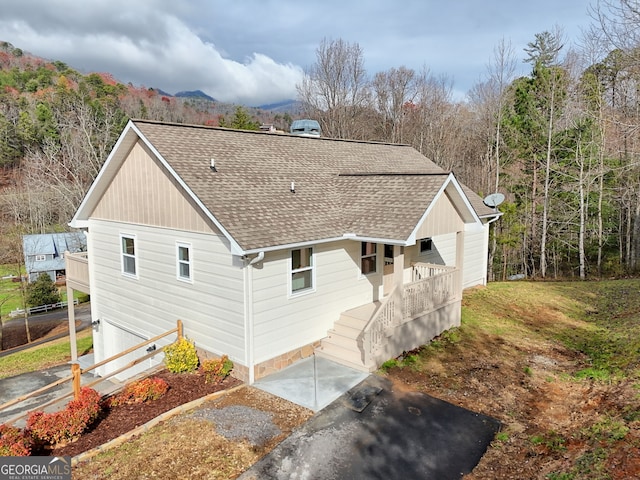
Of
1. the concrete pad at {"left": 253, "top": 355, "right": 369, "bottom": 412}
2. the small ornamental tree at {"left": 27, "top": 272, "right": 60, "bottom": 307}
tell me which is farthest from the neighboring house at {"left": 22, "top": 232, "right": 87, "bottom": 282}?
the concrete pad at {"left": 253, "top": 355, "right": 369, "bottom": 412}

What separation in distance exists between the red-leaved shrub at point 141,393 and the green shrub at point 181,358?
0.86 m

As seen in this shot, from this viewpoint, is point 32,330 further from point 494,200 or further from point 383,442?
point 494,200

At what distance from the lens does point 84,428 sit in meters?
8.04

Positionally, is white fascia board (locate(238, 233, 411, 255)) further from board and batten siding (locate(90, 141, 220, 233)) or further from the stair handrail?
board and batten siding (locate(90, 141, 220, 233))

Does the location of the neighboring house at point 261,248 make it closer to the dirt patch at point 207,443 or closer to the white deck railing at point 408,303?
the white deck railing at point 408,303

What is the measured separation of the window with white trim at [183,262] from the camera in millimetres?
10586

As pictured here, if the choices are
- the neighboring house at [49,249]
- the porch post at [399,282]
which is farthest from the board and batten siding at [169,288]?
the neighboring house at [49,249]

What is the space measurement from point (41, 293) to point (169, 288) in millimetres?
26802

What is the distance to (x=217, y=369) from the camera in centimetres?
959

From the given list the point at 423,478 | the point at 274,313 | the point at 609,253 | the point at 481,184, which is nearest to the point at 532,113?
the point at 481,184

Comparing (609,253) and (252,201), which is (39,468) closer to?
(252,201)

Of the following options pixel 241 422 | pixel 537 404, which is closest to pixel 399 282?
pixel 537 404

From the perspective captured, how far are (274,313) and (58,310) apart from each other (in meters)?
30.2

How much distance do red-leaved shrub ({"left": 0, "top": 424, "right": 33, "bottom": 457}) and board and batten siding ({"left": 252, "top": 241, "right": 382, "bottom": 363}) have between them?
175 inches
